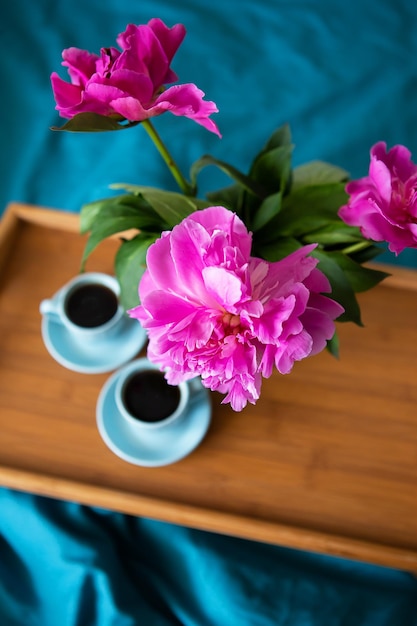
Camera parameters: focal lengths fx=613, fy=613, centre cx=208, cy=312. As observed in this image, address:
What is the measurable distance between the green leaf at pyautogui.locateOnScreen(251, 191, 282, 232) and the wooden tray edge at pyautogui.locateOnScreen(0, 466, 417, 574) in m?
0.25

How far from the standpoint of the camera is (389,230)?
1.21 ft

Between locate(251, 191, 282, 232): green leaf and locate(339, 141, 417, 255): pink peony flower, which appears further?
locate(251, 191, 282, 232): green leaf

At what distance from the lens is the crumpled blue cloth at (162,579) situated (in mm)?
610

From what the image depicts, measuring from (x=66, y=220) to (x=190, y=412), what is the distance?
28 centimetres

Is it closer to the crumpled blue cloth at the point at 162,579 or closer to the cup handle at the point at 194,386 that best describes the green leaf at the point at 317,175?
the cup handle at the point at 194,386

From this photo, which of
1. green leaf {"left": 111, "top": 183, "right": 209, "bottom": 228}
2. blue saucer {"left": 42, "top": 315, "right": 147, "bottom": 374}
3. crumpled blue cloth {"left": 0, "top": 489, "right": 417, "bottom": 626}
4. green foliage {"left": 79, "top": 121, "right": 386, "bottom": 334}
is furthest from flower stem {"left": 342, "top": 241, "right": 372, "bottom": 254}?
crumpled blue cloth {"left": 0, "top": 489, "right": 417, "bottom": 626}

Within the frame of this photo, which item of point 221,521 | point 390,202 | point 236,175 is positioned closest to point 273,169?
point 236,175

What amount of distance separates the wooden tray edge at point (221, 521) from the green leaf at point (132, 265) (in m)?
0.17

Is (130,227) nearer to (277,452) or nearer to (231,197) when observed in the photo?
(231,197)

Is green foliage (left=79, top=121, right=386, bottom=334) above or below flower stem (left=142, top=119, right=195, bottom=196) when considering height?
below

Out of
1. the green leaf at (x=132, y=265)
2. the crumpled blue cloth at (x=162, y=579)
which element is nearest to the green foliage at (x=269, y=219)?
the green leaf at (x=132, y=265)

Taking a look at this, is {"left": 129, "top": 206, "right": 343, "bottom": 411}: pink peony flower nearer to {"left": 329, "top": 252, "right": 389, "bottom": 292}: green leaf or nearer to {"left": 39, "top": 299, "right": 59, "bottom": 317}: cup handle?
{"left": 329, "top": 252, "right": 389, "bottom": 292}: green leaf

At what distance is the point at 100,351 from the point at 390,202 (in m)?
0.35

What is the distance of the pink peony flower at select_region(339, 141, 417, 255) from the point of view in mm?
365
